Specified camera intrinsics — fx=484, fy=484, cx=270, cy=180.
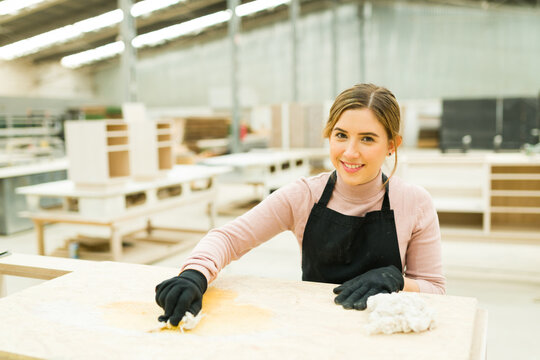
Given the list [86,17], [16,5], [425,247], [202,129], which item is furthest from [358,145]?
[86,17]

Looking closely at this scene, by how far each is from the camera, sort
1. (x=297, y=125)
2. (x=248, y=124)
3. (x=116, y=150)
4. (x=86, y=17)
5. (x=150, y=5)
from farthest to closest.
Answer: (x=248, y=124) → (x=150, y=5) → (x=86, y=17) → (x=297, y=125) → (x=116, y=150)

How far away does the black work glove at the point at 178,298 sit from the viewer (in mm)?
1252

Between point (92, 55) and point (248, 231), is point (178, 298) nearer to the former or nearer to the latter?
point (248, 231)

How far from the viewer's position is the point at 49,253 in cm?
502

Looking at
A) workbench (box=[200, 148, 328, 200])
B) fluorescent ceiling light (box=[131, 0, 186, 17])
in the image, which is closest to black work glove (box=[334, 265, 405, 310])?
workbench (box=[200, 148, 328, 200])

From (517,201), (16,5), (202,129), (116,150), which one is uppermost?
(16,5)

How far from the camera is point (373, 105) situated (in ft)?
5.21

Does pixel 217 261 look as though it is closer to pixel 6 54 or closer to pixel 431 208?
pixel 431 208

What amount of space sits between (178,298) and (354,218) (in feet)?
2.27

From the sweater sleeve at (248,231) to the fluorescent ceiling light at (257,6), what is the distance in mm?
15393

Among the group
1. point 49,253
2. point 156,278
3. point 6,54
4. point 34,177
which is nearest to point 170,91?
point 6,54

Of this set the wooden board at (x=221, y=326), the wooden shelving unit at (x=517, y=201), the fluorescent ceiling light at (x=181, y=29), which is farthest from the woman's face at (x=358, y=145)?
the fluorescent ceiling light at (x=181, y=29)

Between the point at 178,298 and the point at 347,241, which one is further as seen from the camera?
the point at 347,241

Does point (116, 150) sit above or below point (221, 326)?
above
